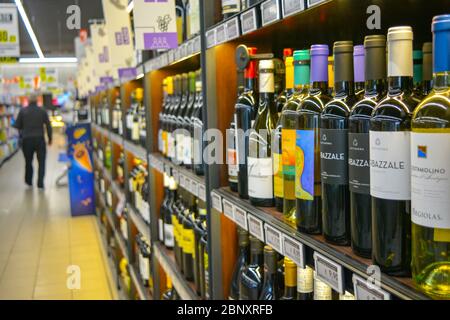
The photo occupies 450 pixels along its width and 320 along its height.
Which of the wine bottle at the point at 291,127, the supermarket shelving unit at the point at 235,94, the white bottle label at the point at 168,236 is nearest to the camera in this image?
the supermarket shelving unit at the point at 235,94

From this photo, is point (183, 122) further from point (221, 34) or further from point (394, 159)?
point (394, 159)

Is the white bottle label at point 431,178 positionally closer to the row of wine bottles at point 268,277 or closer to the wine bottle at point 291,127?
the wine bottle at point 291,127

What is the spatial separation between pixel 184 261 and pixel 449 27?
1.77 metres

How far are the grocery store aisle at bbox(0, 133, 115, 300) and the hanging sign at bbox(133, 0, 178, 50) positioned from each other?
9.31 ft

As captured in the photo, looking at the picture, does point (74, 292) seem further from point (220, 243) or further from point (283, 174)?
point (283, 174)

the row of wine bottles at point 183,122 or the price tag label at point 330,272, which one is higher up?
the row of wine bottles at point 183,122

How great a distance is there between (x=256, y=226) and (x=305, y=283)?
216mm

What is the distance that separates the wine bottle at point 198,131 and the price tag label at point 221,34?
1.84 ft

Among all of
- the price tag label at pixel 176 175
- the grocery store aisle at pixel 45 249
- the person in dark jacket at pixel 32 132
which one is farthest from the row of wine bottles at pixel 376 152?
the person in dark jacket at pixel 32 132

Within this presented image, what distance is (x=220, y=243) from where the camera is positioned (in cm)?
188

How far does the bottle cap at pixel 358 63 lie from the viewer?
1.04m

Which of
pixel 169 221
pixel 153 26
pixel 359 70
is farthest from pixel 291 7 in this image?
pixel 169 221

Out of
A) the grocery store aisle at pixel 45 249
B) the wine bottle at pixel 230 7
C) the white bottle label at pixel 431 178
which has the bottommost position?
the grocery store aisle at pixel 45 249

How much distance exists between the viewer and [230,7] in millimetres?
1638
